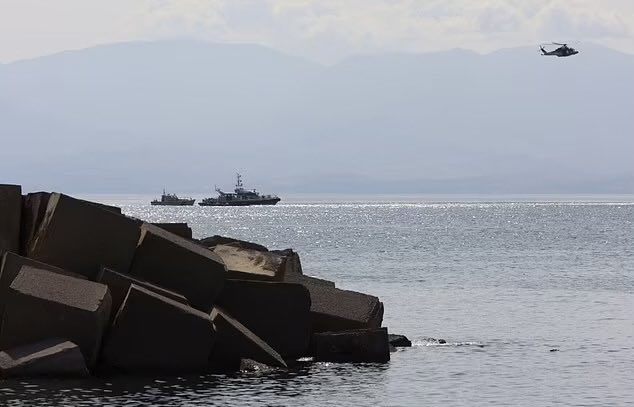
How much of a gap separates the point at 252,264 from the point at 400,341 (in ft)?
13.8

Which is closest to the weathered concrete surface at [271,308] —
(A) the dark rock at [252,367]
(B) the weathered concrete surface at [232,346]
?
(B) the weathered concrete surface at [232,346]

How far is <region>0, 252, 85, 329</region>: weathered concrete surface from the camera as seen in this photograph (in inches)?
843

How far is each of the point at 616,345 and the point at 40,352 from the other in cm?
1363

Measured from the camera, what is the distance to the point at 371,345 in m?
24.6

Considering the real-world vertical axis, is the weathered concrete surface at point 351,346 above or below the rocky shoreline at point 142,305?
below

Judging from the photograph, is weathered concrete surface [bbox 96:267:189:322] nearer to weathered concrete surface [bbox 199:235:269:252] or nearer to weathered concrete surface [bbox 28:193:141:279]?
weathered concrete surface [bbox 28:193:141:279]

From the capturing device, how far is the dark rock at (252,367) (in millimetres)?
22984

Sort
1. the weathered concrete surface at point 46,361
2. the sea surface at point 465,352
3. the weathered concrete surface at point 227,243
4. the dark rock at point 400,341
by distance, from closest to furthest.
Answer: the weathered concrete surface at point 46,361 < the sea surface at point 465,352 < the weathered concrete surface at point 227,243 < the dark rock at point 400,341

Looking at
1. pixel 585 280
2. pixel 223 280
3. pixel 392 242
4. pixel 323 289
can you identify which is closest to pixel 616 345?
pixel 323 289

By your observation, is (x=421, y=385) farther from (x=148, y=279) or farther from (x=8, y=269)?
(x=8, y=269)

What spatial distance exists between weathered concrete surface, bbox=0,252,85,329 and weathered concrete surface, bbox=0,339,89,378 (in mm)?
815

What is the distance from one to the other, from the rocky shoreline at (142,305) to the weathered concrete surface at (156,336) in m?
0.02

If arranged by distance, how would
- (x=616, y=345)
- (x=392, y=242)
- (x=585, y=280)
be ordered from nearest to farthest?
(x=616, y=345), (x=585, y=280), (x=392, y=242)

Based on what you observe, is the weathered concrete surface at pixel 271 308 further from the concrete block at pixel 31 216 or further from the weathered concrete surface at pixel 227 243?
the concrete block at pixel 31 216
